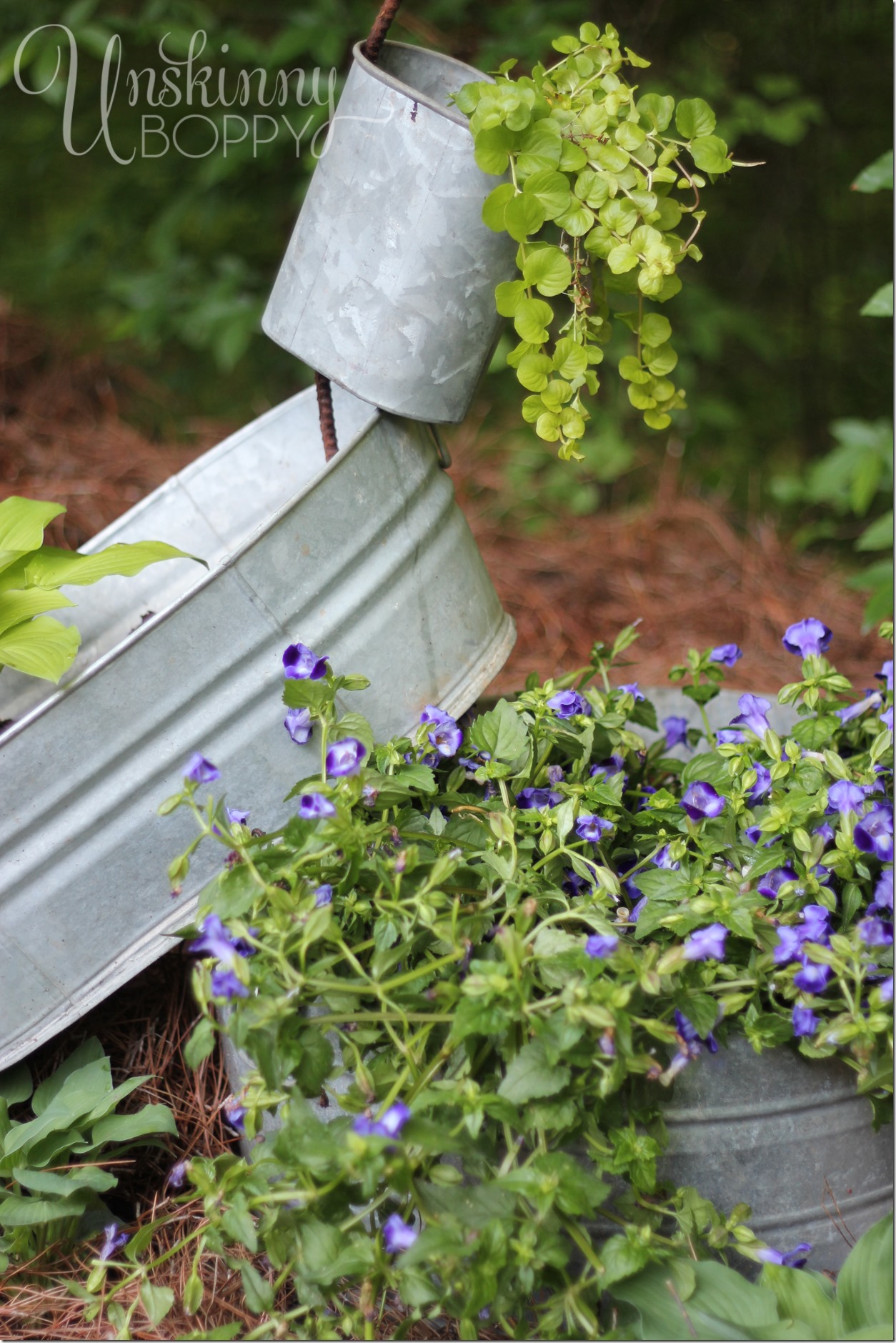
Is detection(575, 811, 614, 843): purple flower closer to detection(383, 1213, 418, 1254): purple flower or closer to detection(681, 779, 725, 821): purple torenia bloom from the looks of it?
detection(681, 779, 725, 821): purple torenia bloom

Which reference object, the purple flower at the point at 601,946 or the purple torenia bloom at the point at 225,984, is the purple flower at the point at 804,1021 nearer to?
the purple flower at the point at 601,946

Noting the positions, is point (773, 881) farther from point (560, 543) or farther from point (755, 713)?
point (560, 543)

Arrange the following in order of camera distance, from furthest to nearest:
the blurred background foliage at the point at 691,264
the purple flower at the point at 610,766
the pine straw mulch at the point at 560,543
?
the pine straw mulch at the point at 560,543
the blurred background foliage at the point at 691,264
the purple flower at the point at 610,766

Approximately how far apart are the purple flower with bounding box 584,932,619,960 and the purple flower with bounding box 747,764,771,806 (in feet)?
0.94

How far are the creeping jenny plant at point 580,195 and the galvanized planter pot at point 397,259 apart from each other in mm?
46

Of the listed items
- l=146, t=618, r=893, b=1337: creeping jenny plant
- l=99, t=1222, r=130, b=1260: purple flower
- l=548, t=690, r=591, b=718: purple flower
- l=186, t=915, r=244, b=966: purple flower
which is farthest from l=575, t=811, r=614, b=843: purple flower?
l=99, t=1222, r=130, b=1260: purple flower

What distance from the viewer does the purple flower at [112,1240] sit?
918mm

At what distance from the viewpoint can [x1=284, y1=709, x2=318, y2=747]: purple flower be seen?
3.27 feet

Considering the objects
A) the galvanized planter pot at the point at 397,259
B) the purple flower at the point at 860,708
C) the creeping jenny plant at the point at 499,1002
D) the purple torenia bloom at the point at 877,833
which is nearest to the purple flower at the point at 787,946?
the creeping jenny plant at the point at 499,1002

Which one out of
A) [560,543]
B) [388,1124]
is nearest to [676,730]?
[388,1124]

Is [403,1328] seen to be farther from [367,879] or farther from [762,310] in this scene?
[762,310]

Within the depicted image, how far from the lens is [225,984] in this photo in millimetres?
750

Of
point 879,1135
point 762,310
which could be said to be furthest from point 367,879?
point 762,310

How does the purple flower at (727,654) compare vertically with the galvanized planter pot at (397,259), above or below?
below
